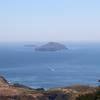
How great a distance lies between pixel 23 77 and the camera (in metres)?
95.2

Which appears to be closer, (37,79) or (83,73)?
(37,79)

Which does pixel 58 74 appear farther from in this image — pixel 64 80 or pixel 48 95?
pixel 48 95

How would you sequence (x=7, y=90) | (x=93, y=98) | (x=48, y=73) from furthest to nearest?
1. (x=48, y=73)
2. (x=7, y=90)
3. (x=93, y=98)

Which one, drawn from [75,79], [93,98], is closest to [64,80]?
[75,79]

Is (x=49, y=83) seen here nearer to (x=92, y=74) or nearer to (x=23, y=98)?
(x=92, y=74)

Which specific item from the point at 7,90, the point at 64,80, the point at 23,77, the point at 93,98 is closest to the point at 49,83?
the point at 64,80

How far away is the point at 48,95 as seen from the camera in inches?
1812

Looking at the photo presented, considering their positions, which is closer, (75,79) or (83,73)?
(75,79)

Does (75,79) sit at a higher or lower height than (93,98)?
lower

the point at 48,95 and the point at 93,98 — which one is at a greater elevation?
the point at 93,98

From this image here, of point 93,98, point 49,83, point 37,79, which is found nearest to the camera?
point 93,98

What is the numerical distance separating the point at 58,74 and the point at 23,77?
1168cm

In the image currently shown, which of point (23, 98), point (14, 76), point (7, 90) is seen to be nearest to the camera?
point (23, 98)

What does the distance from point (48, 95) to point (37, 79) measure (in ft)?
147
